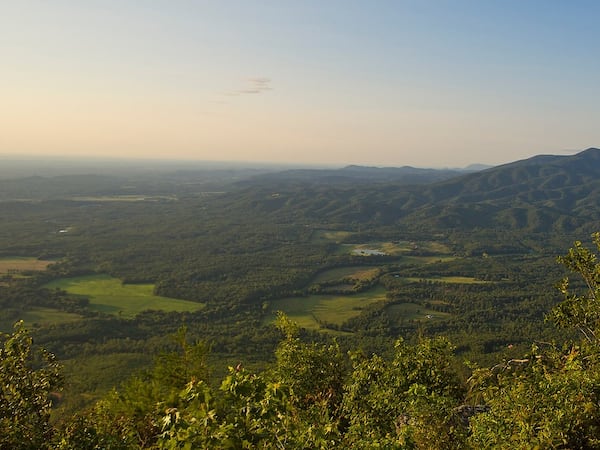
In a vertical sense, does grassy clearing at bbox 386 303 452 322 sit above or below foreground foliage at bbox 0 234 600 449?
below

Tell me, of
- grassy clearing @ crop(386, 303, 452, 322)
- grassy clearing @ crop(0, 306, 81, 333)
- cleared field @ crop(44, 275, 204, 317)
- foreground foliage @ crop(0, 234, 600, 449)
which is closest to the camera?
foreground foliage @ crop(0, 234, 600, 449)

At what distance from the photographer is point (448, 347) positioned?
28.5 metres

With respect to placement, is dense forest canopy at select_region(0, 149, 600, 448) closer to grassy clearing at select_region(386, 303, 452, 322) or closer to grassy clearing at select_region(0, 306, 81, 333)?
grassy clearing at select_region(0, 306, 81, 333)

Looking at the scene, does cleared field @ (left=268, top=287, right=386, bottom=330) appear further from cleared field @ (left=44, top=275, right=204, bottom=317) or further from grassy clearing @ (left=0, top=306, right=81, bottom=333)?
grassy clearing @ (left=0, top=306, right=81, bottom=333)

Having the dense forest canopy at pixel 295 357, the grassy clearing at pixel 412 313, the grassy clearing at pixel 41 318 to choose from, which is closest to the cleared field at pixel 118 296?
the dense forest canopy at pixel 295 357

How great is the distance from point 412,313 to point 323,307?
34.1 m

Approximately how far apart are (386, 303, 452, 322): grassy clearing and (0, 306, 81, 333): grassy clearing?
11275 cm

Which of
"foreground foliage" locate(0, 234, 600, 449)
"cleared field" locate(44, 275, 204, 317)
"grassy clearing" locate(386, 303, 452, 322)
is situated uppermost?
"foreground foliage" locate(0, 234, 600, 449)

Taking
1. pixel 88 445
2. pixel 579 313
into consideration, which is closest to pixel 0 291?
pixel 88 445

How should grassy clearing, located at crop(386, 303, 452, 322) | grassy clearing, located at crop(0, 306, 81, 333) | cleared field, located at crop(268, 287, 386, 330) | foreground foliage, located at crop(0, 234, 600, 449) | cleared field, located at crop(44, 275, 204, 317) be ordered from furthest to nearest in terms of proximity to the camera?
cleared field, located at crop(44, 275, 204, 317) → grassy clearing, located at crop(386, 303, 452, 322) → cleared field, located at crop(268, 287, 386, 330) → grassy clearing, located at crop(0, 306, 81, 333) → foreground foliage, located at crop(0, 234, 600, 449)

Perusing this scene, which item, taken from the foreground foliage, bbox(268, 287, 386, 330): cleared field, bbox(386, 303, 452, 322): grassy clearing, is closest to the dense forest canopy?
the foreground foliage

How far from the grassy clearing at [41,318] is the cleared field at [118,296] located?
10402mm

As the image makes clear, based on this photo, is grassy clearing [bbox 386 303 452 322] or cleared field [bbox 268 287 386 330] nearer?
cleared field [bbox 268 287 386 330]

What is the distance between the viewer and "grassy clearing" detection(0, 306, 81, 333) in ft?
434
